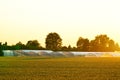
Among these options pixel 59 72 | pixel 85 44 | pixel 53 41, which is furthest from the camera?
pixel 53 41

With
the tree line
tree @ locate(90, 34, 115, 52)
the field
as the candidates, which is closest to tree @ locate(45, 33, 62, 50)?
the tree line

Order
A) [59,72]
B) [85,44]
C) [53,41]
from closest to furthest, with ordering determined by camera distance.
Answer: [59,72] → [85,44] → [53,41]

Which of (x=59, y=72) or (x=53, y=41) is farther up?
(x=53, y=41)

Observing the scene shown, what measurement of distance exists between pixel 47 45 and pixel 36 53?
6202 cm

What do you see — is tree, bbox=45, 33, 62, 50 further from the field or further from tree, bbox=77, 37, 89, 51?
the field

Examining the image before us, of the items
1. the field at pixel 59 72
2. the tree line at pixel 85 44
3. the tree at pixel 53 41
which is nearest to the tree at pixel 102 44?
the tree line at pixel 85 44

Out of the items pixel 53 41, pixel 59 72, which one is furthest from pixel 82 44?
pixel 59 72

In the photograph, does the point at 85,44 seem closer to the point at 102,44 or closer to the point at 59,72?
the point at 102,44

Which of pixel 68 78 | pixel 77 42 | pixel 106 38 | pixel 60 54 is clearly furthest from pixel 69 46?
pixel 68 78

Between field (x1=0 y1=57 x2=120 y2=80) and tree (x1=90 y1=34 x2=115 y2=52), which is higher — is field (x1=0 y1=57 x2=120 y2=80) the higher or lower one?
the lower one

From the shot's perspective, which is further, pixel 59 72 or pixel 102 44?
pixel 102 44

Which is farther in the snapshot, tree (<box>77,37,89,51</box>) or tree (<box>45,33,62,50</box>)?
tree (<box>45,33,62,50</box>)

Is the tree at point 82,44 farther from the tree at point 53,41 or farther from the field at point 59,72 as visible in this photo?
the field at point 59,72

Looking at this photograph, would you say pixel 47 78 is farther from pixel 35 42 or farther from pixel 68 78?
pixel 35 42
